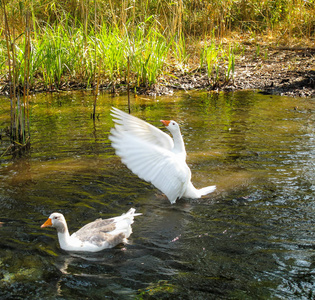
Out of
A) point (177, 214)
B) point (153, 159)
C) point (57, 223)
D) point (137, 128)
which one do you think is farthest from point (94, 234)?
point (137, 128)

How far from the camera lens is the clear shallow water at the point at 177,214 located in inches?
129

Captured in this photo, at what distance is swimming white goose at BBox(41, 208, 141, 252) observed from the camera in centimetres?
391

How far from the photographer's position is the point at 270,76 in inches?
449

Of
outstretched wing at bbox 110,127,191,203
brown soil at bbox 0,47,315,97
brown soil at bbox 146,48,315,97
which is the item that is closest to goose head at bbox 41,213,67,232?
outstretched wing at bbox 110,127,191,203

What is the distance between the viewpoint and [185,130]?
7.43m

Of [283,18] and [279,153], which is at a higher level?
[283,18]

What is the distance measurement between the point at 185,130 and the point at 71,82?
15.2 feet

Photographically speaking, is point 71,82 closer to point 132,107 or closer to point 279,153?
point 132,107

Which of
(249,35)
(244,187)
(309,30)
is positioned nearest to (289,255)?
(244,187)

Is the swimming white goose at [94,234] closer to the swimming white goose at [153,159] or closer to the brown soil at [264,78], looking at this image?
the swimming white goose at [153,159]

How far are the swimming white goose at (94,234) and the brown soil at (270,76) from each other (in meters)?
6.73

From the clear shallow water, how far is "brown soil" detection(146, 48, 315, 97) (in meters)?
2.67

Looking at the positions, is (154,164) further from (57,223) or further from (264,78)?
(264,78)

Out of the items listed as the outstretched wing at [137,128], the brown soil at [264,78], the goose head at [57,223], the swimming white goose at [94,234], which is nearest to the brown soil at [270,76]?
the brown soil at [264,78]
